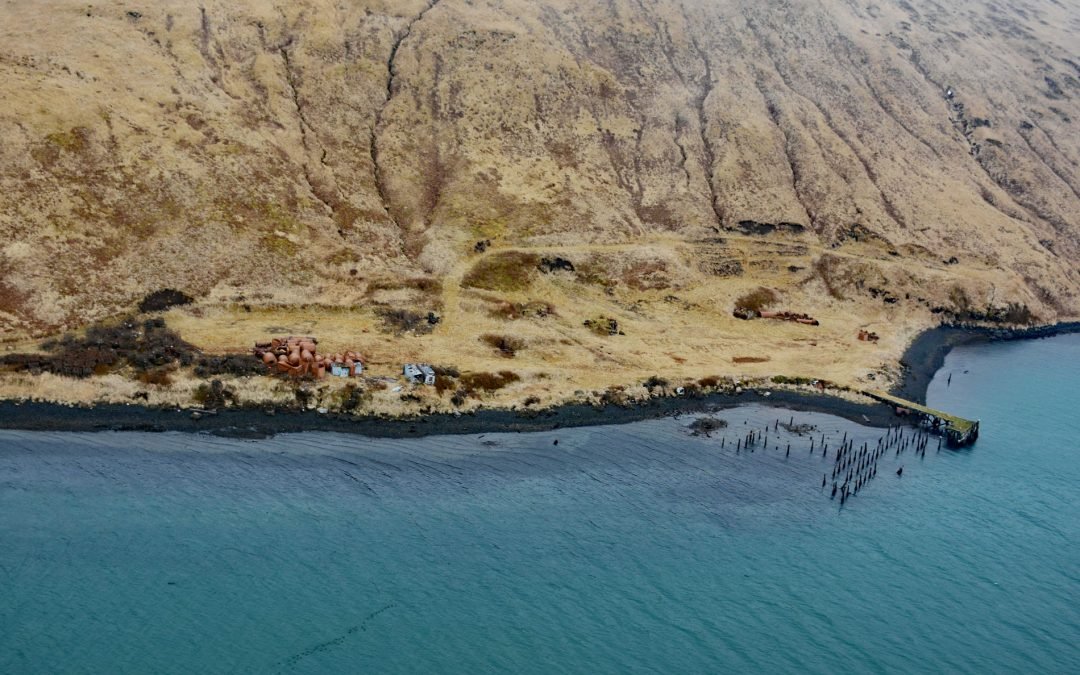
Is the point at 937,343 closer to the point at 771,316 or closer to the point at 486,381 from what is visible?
the point at 771,316

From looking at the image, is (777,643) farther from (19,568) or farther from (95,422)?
(95,422)

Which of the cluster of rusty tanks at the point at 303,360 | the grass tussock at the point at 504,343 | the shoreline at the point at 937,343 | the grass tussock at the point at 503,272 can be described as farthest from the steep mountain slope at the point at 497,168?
the cluster of rusty tanks at the point at 303,360

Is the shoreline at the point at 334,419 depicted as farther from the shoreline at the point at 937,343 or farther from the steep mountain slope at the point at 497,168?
the steep mountain slope at the point at 497,168

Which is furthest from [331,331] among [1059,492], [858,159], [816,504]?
[858,159]

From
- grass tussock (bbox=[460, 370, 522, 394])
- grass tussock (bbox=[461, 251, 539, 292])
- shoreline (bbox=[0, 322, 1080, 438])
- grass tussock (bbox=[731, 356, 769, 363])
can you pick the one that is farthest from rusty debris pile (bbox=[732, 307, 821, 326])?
grass tussock (bbox=[460, 370, 522, 394])

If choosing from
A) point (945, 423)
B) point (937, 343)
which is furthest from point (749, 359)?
point (937, 343)

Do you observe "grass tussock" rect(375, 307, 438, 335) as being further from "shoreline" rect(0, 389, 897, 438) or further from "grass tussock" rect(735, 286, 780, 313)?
"grass tussock" rect(735, 286, 780, 313)

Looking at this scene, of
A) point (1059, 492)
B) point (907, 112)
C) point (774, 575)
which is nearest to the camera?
point (774, 575)

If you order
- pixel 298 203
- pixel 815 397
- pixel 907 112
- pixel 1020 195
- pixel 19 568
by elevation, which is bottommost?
pixel 19 568
